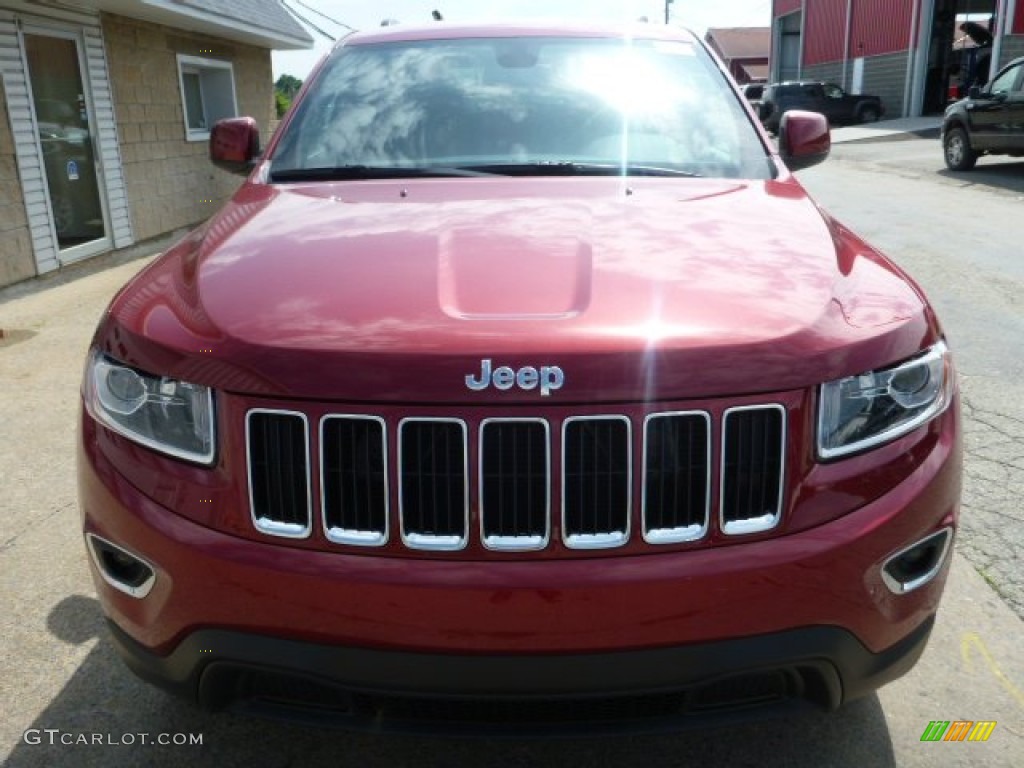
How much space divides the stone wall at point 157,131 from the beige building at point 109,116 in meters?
0.02

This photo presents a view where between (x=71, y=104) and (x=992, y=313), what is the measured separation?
29.0 feet

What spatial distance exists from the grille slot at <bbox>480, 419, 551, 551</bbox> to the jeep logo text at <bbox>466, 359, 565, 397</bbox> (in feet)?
0.22

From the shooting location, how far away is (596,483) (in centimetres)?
168

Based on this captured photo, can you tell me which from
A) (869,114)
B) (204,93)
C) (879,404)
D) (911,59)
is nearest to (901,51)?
(911,59)

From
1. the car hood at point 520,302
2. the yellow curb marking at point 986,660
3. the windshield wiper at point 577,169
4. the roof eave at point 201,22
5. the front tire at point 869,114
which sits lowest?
the yellow curb marking at point 986,660

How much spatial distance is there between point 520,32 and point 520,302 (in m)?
2.04

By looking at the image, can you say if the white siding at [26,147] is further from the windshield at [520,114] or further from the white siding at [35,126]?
the windshield at [520,114]

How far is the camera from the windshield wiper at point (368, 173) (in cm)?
286

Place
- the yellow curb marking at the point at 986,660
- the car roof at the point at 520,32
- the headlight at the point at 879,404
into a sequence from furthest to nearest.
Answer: the car roof at the point at 520,32 → the yellow curb marking at the point at 986,660 → the headlight at the point at 879,404

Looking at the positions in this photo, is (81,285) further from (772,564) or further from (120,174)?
(772,564)

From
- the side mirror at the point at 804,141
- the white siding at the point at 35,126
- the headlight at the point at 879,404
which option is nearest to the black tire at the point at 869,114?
the white siding at the point at 35,126

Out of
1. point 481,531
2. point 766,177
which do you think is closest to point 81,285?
point 766,177

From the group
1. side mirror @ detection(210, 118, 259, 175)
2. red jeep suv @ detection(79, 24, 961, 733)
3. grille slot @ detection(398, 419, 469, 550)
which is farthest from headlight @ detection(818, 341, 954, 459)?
side mirror @ detection(210, 118, 259, 175)

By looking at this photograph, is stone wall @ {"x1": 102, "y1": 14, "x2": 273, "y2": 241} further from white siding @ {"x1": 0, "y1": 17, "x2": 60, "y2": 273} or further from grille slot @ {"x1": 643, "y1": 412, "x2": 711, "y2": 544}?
grille slot @ {"x1": 643, "y1": 412, "x2": 711, "y2": 544}
